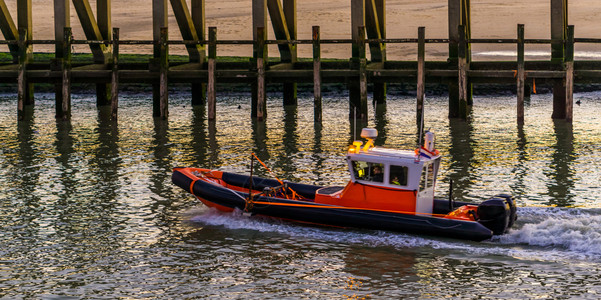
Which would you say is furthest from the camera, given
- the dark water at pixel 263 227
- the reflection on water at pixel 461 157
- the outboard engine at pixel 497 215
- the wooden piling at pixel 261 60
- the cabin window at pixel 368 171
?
the wooden piling at pixel 261 60

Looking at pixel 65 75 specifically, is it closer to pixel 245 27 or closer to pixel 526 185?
pixel 526 185

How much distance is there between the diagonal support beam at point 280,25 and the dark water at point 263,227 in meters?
3.98

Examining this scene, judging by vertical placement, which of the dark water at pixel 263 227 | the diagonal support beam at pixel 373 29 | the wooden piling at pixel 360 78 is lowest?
the dark water at pixel 263 227

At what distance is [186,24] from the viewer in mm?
34125

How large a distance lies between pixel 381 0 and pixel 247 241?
69.9ft

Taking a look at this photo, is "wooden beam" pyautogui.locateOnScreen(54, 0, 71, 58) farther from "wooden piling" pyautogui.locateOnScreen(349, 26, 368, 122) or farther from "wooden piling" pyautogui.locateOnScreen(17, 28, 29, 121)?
"wooden piling" pyautogui.locateOnScreen(349, 26, 368, 122)

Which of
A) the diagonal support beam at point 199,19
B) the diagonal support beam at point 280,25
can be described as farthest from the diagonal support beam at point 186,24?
the diagonal support beam at point 280,25

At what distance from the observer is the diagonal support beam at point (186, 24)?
111ft

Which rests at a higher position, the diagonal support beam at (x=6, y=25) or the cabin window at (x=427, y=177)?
the diagonal support beam at (x=6, y=25)

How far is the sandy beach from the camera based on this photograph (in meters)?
58.3

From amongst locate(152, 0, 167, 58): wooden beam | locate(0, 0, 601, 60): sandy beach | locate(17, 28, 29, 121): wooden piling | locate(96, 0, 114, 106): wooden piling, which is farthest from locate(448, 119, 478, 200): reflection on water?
locate(0, 0, 601, 60): sandy beach

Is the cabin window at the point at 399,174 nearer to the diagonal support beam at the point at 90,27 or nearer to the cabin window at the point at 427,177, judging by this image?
the cabin window at the point at 427,177

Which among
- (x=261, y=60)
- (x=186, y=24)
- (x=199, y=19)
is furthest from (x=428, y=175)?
(x=199, y=19)

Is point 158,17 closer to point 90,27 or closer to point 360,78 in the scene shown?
point 90,27
